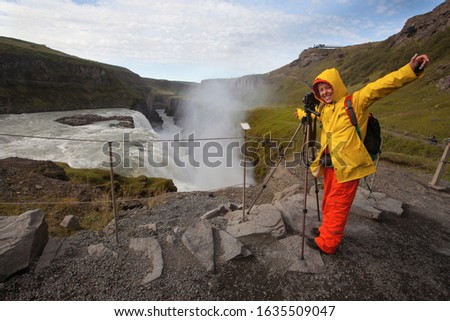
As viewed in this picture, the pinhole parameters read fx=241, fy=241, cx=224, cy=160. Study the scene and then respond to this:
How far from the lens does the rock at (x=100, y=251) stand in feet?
15.6

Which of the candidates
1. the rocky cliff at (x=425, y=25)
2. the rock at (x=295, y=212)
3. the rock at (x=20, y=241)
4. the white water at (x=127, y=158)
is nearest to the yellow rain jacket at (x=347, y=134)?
the rock at (x=295, y=212)

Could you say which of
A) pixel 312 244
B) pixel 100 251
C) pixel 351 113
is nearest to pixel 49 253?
pixel 100 251

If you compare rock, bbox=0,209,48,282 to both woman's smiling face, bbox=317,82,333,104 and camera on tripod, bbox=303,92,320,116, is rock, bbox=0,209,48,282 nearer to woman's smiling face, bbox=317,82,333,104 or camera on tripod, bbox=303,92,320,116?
camera on tripod, bbox=303,92,320,116

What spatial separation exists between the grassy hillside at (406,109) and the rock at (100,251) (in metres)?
4.80

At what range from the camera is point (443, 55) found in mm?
52531

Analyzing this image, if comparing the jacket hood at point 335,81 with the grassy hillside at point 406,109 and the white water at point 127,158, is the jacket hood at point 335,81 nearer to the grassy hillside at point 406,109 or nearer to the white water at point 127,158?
the grassy hillside at point 406,109

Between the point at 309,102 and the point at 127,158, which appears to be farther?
the point at 127,158

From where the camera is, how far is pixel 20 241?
14.4 feet

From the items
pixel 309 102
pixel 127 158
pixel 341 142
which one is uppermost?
pixel 309 102

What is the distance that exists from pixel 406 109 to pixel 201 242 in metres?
46.0

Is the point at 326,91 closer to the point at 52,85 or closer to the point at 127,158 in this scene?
the point at 127,158
